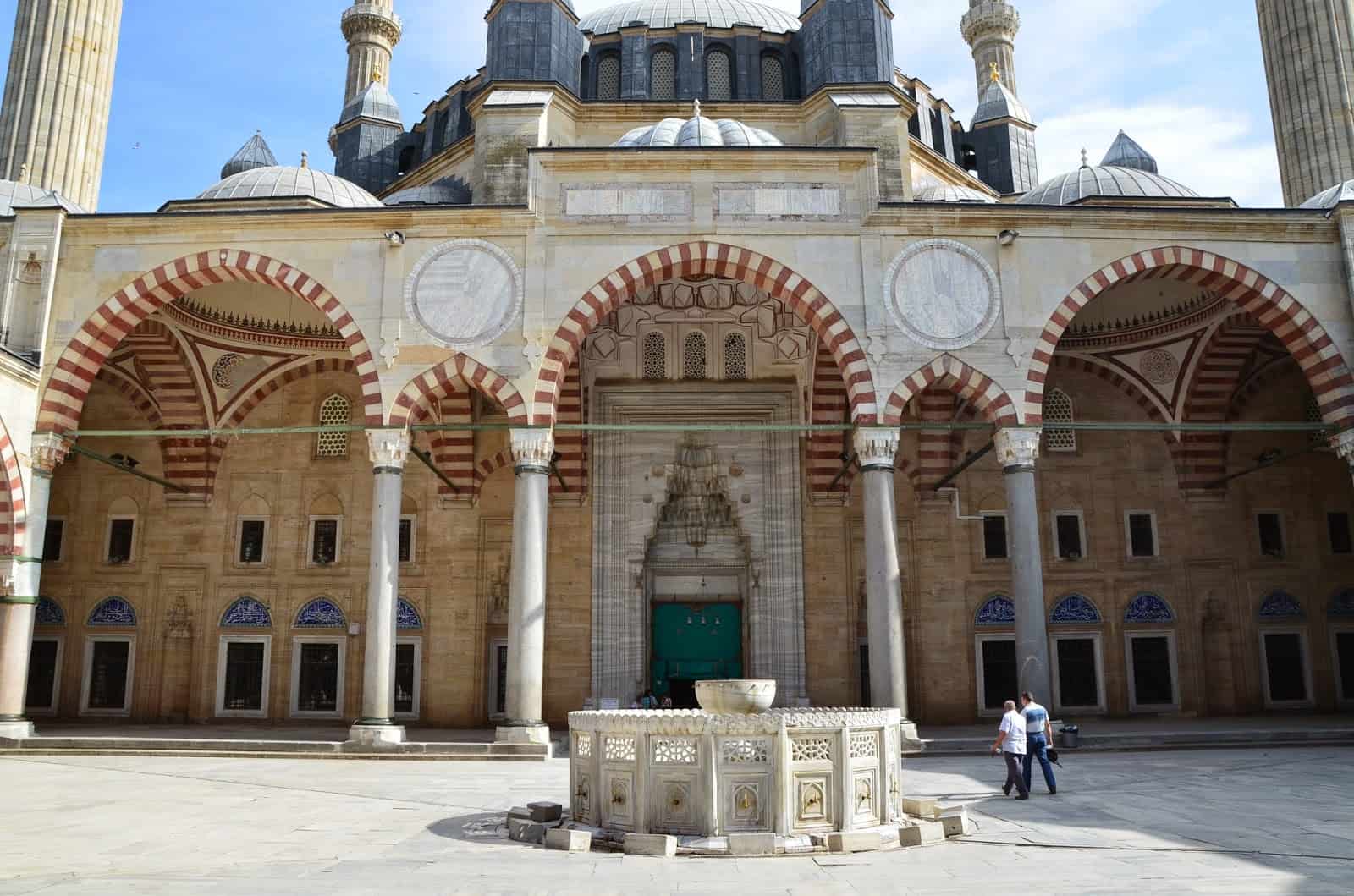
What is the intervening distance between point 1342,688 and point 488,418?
12.8m

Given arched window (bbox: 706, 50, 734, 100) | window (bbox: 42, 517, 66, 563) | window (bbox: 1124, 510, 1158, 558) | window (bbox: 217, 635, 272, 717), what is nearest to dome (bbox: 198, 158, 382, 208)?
window (bbox: 42, 517, 66, 563)

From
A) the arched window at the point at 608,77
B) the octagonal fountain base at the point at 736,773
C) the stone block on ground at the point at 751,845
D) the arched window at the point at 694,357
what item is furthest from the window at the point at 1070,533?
the stone block on ground at the point at 751,845

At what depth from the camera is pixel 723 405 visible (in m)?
15.2

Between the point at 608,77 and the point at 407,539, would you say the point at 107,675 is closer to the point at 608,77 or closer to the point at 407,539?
the point at 407,539

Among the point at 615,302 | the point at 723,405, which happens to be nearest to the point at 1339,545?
the point at 723,405

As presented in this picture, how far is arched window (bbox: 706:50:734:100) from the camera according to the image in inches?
670

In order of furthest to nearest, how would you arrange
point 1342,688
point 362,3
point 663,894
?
point 362,3
point 1342,688
point 663,894

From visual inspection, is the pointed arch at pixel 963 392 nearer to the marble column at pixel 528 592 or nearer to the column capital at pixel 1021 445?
the column capital at pixel 1021 445

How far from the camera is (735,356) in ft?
50.5

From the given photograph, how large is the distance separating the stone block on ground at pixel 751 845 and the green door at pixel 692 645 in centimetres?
924

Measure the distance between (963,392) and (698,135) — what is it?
14.4 ft

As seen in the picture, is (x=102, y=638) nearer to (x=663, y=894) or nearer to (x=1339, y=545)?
(x=663, y=894)

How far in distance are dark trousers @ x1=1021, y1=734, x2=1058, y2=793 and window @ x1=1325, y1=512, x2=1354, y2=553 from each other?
10.2 metres

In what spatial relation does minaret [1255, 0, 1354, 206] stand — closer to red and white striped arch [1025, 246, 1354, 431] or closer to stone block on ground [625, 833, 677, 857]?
red and white striped arch [1025, 246, 1354, 431]
